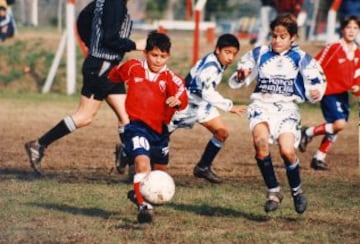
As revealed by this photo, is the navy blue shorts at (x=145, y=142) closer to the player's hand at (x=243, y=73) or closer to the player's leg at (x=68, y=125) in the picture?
the player's hand at (x=243, y=73)

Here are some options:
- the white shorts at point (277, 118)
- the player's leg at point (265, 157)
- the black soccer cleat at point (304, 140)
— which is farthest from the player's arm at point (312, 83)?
the black soccer cleat at point (304, 140)

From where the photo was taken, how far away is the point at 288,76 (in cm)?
830

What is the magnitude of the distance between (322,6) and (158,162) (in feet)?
74.2

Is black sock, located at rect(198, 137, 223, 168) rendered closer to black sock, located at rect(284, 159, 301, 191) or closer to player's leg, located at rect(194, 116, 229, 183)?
player's leg, located at rect(194, 116, 229, 183)

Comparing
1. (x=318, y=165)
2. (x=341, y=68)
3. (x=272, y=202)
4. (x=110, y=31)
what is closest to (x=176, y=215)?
(x=272, y=202)

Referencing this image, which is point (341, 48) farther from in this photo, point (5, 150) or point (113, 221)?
point (113, 221)

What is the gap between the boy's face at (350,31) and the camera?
1149cm

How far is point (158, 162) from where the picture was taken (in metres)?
8.20

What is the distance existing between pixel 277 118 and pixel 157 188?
4.45ft

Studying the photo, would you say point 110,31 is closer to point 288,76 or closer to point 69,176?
point 69,176

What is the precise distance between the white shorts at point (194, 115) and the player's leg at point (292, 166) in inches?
73.7

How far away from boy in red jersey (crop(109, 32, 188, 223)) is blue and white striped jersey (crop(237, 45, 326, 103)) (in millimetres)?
Result: 814

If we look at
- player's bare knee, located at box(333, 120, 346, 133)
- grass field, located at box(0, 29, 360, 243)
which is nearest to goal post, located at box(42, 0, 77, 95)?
grass field, located at box(0, 29, 360, 243)

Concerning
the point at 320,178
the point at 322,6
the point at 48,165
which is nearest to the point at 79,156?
the point at 48,165
